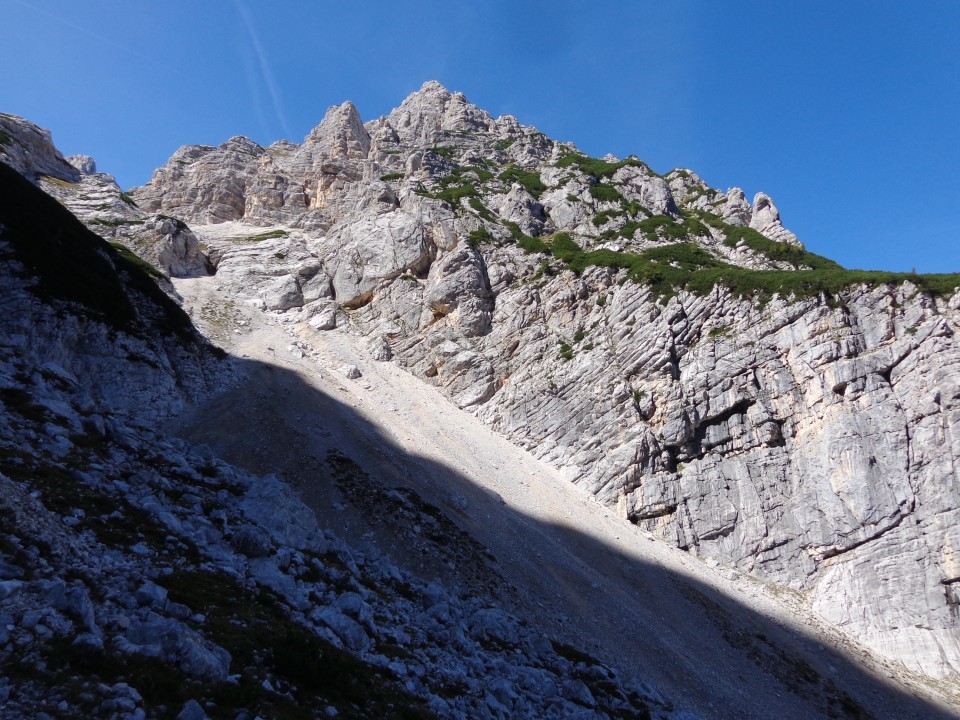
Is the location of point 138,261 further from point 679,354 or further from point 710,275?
point 710,275

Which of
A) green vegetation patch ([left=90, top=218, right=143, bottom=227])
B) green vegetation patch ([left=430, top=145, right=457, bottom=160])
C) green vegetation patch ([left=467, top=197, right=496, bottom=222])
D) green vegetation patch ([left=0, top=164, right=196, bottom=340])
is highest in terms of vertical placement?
green vegetation patch ([left=430, top=145, right=457, bottom=160])

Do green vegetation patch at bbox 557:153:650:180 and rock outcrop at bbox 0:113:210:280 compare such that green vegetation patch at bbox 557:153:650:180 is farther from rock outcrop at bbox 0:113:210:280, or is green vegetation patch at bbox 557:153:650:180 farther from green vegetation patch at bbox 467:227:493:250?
rock outcrop at bbox 0:113:210:280

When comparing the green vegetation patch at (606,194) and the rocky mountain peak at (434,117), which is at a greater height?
the rocky mountain peak at (434,117)

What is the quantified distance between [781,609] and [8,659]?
3899 cm

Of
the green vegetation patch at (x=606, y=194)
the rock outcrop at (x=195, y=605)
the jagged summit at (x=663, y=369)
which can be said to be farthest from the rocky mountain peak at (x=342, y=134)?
the rock outcrop at (x=195, y=605)

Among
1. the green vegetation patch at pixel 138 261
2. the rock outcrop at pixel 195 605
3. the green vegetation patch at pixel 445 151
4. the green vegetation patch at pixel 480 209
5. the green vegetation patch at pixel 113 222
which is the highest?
the green vegetation patch at pixel 445 151

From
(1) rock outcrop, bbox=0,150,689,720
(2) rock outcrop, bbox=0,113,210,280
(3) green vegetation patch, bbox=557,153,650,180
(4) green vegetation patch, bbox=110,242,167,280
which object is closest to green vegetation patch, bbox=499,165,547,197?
(3) green vegetation patch, bbox=557,153,650,180

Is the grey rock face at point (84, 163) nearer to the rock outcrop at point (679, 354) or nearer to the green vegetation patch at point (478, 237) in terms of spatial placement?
the rock outcrop at point (679, 354)

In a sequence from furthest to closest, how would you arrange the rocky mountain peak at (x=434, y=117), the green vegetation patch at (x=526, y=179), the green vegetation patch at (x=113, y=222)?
the rocky mountain peak at (x=434, y=117)
the green vegetation patch at (x=526, y=179)
the green vegetation patch at (x=113, y=222)

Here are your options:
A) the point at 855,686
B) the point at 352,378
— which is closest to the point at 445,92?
the point at 352,378

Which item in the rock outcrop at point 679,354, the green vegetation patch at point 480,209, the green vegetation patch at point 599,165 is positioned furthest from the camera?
the green vegetation patch at point 599,165

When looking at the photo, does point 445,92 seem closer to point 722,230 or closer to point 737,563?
point 722,230

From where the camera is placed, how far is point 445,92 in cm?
14200

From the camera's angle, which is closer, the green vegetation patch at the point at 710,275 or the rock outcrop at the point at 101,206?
the green vegetation patch at the point at 710,275
